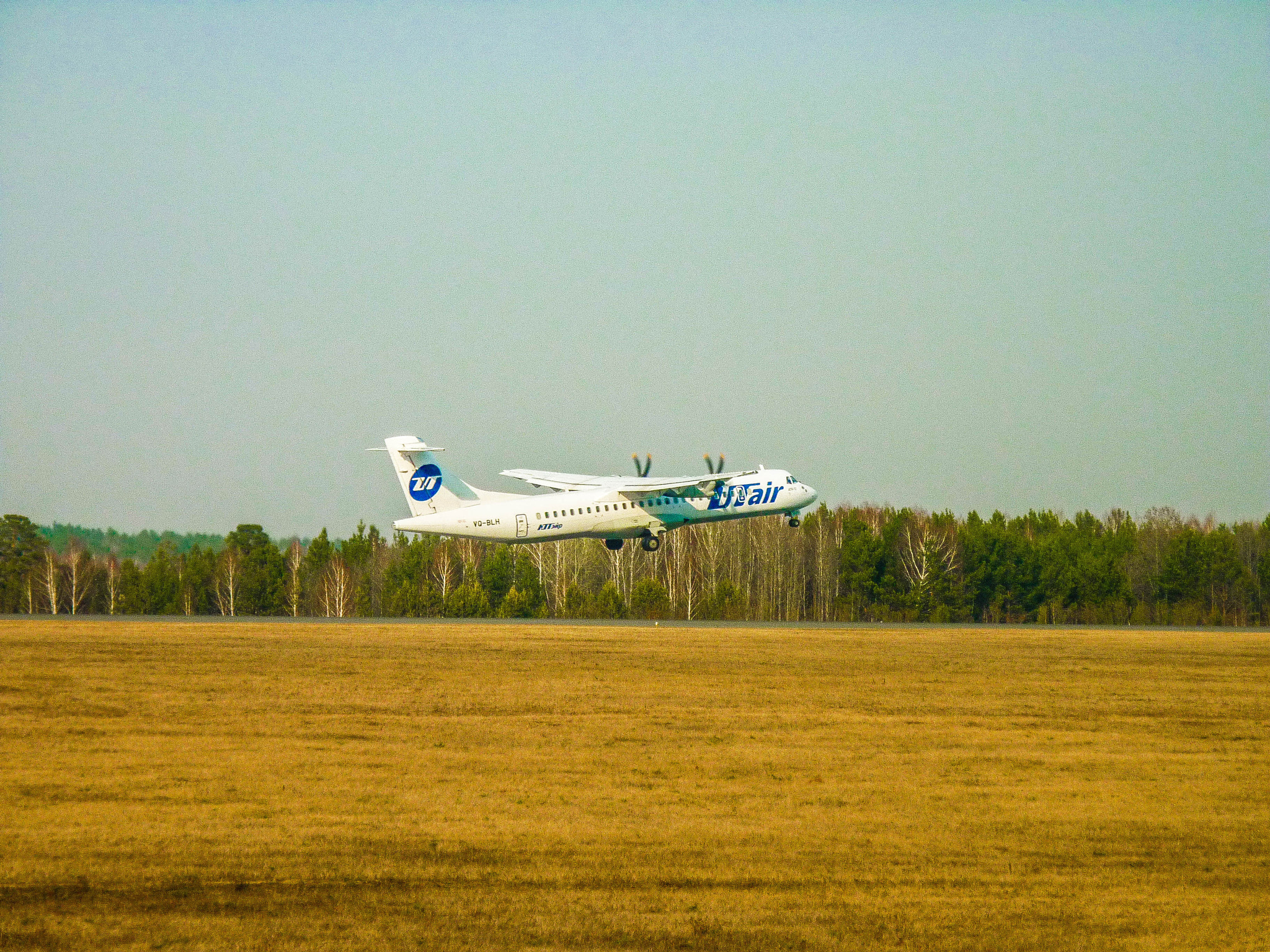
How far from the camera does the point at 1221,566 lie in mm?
86312

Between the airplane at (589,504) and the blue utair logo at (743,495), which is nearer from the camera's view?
the airplane at (589,504)

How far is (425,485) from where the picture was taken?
56.5m

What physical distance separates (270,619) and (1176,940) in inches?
1889

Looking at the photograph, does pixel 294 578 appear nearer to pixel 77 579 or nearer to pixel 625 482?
pixel 77 579

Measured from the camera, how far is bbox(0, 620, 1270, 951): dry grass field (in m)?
15.2

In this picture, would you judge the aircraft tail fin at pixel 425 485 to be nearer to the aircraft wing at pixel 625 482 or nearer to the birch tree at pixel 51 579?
the aircraft wing at pixel 625 482

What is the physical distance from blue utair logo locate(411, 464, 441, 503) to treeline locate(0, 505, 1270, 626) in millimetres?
29061

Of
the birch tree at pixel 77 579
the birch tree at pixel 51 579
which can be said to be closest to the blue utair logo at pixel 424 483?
the birch tree at pixel 77 579

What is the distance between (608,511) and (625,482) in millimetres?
3175

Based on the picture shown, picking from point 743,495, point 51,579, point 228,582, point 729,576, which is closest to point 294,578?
point 228,582

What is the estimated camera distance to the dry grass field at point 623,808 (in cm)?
1518

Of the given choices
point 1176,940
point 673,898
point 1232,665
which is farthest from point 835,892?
point 1232,665

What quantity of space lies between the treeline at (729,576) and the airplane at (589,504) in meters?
24.1

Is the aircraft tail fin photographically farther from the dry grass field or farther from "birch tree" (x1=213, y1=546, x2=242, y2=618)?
"birch tree" (x1=213, y1=546, x2=242, y2=618)
